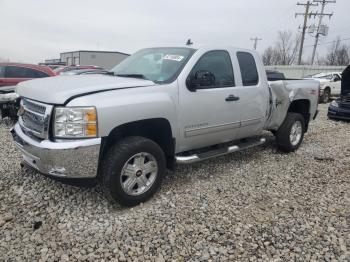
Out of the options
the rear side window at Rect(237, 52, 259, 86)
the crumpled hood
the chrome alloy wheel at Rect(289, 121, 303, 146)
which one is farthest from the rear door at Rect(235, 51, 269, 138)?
the crumpled hood

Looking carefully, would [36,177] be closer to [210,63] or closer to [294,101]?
[210,63]

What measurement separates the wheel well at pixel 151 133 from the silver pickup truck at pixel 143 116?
0.5 inches

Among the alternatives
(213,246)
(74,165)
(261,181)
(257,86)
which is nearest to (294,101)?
(257,86)

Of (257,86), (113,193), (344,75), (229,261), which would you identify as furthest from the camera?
(344,75)

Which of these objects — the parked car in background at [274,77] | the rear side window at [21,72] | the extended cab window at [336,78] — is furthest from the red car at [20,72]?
the extended cab window at [336,78]

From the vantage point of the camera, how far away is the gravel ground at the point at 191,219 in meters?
3.07

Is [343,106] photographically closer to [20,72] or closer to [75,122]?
[75,122]

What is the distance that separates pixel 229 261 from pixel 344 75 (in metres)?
9.15

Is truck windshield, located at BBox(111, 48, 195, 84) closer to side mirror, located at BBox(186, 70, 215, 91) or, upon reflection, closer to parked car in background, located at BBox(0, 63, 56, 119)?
side mirror, located at BBox(186, 70, 215, 91)

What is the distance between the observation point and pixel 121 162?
354cm

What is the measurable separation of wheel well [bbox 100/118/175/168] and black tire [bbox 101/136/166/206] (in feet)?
0.38

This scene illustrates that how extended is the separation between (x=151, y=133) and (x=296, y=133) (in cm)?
355

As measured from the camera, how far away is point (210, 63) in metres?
4.53

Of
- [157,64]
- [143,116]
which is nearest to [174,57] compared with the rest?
[157,64]
